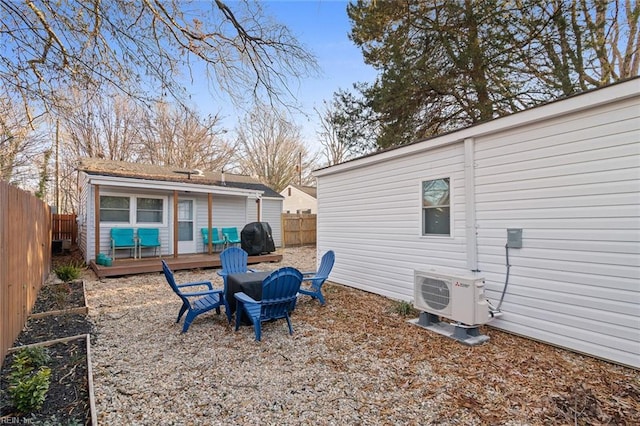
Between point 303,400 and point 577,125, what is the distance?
162 inches

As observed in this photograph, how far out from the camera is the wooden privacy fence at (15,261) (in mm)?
3018

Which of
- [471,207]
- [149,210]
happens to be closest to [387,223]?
[471,207]

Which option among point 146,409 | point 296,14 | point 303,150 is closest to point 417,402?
point 146,409

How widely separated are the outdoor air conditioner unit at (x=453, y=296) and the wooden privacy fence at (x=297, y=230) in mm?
11980

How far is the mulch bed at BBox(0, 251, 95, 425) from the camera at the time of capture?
90.5 inches

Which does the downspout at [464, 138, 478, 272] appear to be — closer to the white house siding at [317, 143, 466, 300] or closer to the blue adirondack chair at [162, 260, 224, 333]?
the white house siding at [317, 143, 466, 300]

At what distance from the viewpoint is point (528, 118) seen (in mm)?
3988

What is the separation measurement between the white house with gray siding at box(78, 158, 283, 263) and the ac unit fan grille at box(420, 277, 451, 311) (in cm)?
773

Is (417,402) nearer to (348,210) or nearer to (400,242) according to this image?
(400,242)

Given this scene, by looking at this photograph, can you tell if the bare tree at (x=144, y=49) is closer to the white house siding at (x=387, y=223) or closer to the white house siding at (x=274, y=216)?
the white house siding at (x=387, y=223)

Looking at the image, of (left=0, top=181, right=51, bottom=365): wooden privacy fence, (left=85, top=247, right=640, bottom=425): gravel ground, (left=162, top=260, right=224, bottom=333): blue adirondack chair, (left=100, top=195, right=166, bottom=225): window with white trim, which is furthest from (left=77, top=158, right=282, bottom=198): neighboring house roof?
(left=85, top=247, right=640, bottom=425): gravel ground

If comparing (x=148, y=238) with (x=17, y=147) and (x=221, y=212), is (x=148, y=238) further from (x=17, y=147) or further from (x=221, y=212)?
(x=17, y=147)

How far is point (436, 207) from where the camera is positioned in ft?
17.4

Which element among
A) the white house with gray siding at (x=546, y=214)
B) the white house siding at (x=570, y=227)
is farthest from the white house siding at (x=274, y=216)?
the white house siding at (x=570, y=227)
